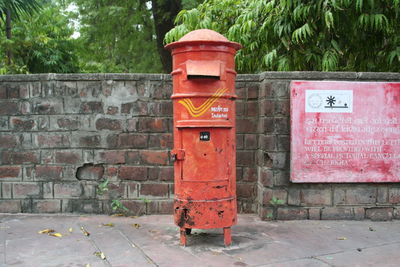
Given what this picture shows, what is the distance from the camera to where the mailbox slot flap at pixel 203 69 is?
4.07 meters

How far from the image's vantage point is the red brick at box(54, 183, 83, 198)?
5.68m

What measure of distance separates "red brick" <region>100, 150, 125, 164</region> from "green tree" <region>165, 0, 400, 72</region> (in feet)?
9.46

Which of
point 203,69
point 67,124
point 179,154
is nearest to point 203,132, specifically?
point 179,154

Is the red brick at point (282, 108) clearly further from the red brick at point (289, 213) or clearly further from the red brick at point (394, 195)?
the red brick at point (394, 195)

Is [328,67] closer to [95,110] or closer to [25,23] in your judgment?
[95,110]

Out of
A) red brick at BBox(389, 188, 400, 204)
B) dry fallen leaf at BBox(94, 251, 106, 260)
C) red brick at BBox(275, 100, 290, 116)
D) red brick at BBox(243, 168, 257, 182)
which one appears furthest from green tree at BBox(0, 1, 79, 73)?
red brick at BBox(389, 188, 400, 204)

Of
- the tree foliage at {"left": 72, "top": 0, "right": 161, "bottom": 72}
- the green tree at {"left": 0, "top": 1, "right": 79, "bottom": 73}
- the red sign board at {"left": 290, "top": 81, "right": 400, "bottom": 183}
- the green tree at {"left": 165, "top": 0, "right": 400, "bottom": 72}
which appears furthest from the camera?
the tree foliage at {"left": 72, "top": 0, "right": 161, "bottom": 72}

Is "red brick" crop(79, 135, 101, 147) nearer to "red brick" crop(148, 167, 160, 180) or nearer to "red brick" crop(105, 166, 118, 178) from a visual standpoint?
"red brick" crop(105, 166, 118, 178)

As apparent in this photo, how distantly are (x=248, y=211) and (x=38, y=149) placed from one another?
3127mm

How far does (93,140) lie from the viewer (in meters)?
5.66

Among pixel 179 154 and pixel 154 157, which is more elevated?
pixel 179 154

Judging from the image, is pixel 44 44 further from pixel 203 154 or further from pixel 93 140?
pixel 203 154

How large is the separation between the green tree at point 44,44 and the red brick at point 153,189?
23.8 feet

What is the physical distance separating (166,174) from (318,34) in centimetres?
342
